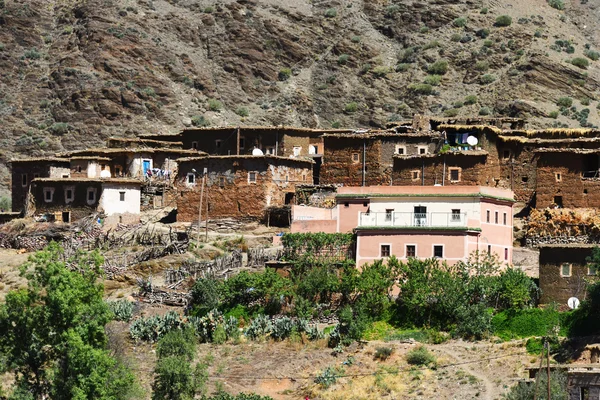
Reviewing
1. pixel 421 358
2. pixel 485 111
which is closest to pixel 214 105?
pixel 485 111

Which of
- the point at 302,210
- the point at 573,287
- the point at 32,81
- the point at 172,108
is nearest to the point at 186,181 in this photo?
the point at 302,210

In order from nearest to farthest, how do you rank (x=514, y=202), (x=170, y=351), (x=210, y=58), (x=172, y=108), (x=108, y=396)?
(x=108, y=396) < (x=170, y=351) < (x=514, y=202) < (x=172, y=108) < (x=210, y=58)

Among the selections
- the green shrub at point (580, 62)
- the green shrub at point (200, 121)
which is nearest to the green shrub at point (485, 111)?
the green shrub at point (580, 62)

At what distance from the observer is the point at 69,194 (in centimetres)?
7881

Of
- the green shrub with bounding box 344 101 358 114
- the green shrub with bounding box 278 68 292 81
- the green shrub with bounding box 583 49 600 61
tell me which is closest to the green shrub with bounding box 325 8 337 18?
the green shrub with bounding box 278 68 292 81

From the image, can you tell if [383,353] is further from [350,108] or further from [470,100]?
[350,108]

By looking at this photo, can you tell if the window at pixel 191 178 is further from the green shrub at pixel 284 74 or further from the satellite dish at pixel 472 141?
the green shrub at pixel 284 74

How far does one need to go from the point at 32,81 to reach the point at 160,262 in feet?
170

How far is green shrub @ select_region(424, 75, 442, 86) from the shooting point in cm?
11906

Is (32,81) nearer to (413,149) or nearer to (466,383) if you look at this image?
(413,149)

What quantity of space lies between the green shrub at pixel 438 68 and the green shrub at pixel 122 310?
59.1m

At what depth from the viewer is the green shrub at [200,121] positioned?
111625mm

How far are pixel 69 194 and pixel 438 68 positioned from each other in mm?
48510

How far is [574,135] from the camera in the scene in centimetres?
7762
